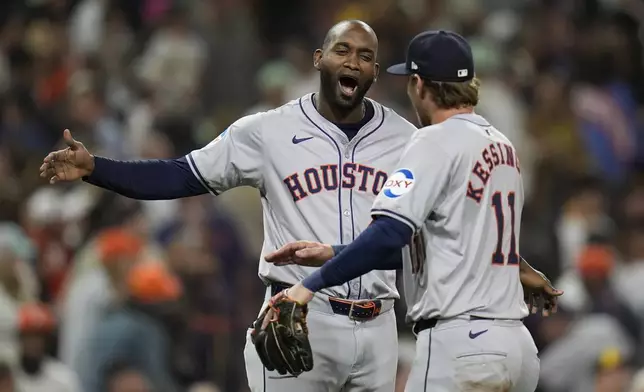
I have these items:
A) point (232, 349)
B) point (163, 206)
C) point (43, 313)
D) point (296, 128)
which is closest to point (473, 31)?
point (163, 206)

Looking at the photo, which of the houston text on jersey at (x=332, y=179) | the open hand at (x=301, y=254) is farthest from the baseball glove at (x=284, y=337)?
the houston text on jersey at (x=332, y=179)

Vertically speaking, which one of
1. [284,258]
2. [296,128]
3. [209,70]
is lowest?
[284,258]

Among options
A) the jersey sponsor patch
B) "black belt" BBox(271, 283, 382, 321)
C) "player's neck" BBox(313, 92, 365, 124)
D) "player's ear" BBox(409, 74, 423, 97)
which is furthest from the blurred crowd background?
the jersey sponsor patch

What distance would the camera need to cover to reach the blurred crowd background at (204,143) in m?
9.16

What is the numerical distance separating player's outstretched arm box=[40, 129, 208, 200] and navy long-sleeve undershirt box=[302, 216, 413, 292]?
3.12ft

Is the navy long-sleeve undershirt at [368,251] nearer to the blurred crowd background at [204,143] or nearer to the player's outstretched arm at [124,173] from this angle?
the player's outstretched arm at [124,173]

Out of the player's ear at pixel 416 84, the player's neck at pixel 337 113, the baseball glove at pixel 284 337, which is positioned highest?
the player's ear at pixel 416 84

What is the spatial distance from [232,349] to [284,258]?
4.53 meters

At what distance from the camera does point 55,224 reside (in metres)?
10.9

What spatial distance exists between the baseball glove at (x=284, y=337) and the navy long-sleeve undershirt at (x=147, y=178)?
78 centimetres

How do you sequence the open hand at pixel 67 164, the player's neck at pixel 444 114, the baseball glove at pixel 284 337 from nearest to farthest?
the baseball glove at pixel 284 337 < the player's neck at pixel 444 114 < the open hand at pixel 67 164

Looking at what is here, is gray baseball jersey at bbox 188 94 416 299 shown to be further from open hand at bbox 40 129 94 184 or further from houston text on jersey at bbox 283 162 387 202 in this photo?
open hand at bbox 40 129 94 184

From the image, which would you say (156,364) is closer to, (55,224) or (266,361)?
(55,224)

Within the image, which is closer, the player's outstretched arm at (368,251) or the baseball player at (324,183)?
the player's outstretched arm at (368,251)
